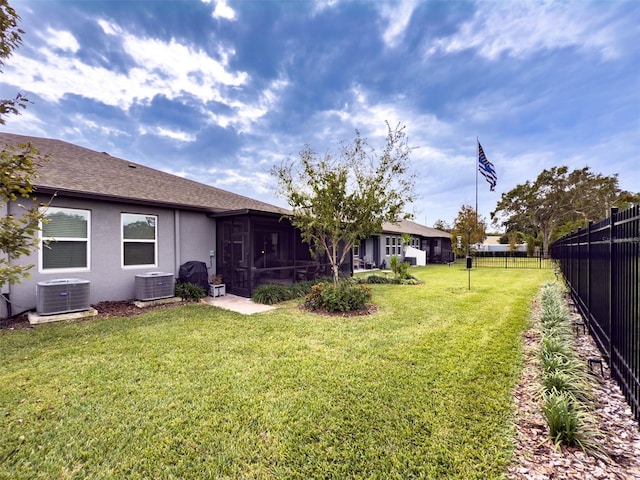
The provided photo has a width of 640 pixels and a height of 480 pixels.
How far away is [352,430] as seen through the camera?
263 cm

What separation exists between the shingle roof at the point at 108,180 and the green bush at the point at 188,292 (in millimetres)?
2503

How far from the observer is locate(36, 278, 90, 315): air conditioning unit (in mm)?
6242

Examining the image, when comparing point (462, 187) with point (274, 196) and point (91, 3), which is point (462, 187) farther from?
point (91, 3)

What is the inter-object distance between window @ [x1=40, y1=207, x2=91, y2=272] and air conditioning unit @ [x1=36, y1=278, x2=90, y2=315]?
560 millimetres

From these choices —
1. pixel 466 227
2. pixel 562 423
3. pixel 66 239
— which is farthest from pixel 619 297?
pixel 466 227

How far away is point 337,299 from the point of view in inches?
287

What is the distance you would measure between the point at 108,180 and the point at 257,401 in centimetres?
851

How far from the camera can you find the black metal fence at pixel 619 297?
2.67 meters

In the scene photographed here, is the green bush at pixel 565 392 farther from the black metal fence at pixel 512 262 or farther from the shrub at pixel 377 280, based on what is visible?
the black metal fence at pixel 512 262

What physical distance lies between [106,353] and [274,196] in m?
5.87

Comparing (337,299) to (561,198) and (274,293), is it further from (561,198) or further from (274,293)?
(561,198)

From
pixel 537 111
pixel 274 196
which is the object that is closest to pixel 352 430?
pixel 274 196

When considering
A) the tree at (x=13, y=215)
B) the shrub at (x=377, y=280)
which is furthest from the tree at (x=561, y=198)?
the tree at (x=13, y=215)

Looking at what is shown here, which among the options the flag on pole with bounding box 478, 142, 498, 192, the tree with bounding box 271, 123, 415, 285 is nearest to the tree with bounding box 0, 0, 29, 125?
the tree with bounding box 271, 123, 415, 285
